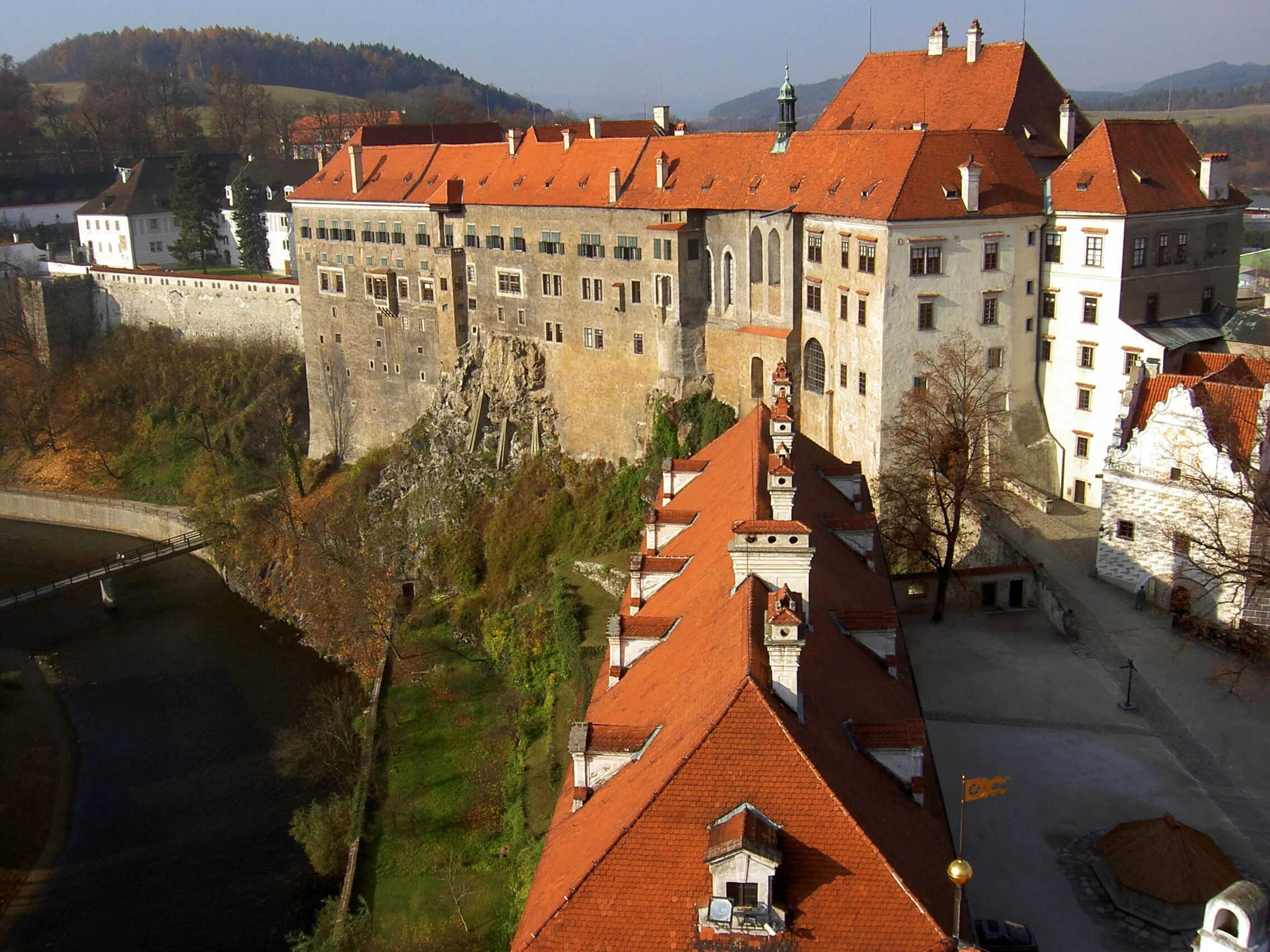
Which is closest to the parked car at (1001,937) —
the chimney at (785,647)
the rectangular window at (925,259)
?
the chimney at (785,647)

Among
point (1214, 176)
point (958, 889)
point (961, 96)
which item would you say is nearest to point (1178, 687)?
point (958, 889)

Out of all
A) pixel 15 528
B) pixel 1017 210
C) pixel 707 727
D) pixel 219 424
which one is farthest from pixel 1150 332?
pixel 15 528

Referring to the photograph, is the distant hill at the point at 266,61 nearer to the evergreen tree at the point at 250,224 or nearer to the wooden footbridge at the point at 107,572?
the evergreen tree at the point at 250,224

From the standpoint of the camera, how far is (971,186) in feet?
107

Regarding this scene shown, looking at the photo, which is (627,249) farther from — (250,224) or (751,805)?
(250,224)

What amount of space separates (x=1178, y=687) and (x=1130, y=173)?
16147 mm

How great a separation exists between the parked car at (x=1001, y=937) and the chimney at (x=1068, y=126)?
27.7 metres

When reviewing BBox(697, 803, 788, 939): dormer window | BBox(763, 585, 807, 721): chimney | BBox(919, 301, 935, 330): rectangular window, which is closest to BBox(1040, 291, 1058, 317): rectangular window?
BBox(919, 301, 935, 330): rectangular window

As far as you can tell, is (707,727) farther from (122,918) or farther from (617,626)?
(122,918)

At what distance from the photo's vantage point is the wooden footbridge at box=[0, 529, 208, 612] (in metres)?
46.4

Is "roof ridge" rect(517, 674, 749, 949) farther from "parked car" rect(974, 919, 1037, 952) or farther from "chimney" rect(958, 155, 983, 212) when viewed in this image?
"chimney" rect(958, 155, 983, 212)

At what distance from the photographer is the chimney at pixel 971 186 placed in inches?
1272

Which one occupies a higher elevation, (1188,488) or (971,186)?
(971,186)

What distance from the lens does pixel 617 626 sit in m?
18.1
